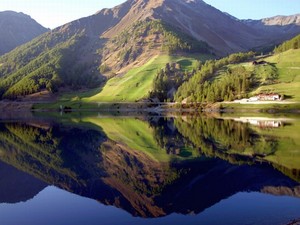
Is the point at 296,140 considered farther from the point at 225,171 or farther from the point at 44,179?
the point at 44,179

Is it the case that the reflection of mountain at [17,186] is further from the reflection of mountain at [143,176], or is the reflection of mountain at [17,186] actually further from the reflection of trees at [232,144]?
the reflection of trees at [232,144]

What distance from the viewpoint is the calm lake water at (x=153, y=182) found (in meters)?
29.7

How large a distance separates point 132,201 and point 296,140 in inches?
1838

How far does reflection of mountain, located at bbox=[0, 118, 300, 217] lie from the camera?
33594mm

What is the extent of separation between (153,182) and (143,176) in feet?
12.6

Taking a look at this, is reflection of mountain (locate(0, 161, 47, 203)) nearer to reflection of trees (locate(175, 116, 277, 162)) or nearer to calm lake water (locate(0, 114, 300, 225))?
calm lake water (locate(0, 114, 300, 225))

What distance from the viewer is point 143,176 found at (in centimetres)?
4378

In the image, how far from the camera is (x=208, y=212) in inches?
1172

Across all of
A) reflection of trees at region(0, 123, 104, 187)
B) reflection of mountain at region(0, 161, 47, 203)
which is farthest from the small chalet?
reflection of mountain at region(0, 161, 47, 203)

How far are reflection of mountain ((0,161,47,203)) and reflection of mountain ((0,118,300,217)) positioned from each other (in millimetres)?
1539

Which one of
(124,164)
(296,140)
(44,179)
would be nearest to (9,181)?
(44,179)

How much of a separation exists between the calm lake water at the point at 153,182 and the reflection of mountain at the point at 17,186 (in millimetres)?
104

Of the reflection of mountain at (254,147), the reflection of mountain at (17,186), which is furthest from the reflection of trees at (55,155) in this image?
the reflection of mountain at (254,147)

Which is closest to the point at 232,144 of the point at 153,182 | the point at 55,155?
the point at 153,182
